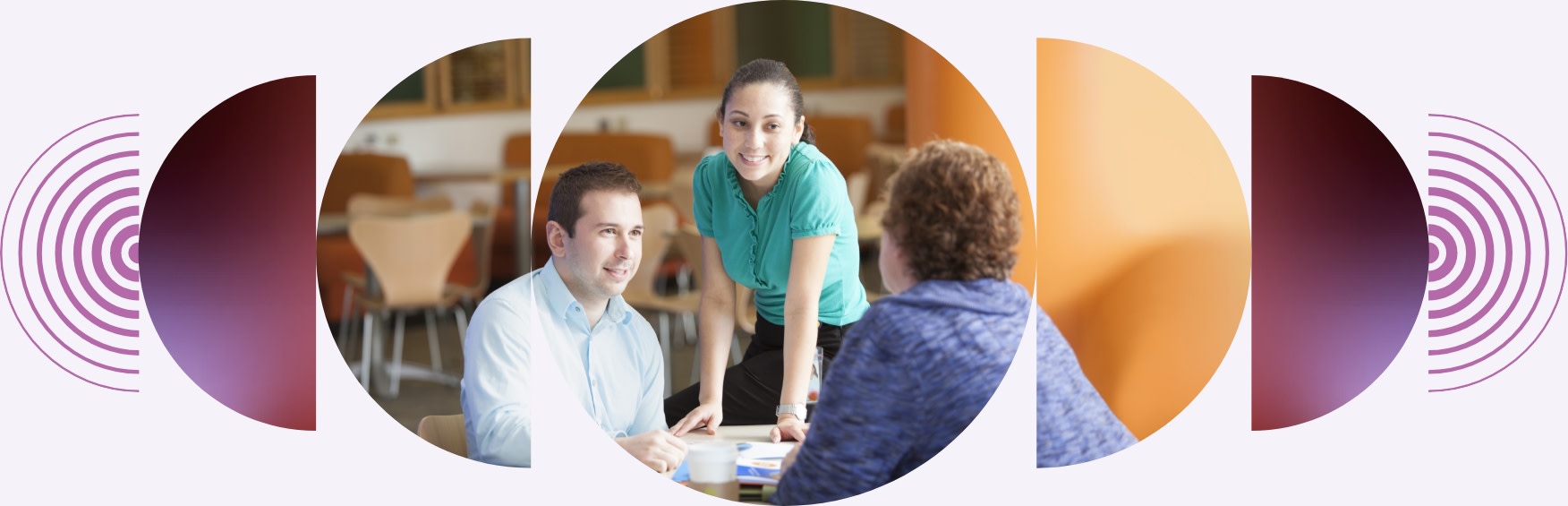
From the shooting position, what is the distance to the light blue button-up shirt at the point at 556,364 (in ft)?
8.15

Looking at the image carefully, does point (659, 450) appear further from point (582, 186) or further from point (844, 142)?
point (844, 142)

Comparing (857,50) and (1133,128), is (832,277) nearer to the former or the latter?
(1133,128)

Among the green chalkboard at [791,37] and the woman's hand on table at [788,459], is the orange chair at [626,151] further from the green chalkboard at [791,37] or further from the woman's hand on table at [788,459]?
the woman's hand on table at [788,459]

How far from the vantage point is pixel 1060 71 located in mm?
2666

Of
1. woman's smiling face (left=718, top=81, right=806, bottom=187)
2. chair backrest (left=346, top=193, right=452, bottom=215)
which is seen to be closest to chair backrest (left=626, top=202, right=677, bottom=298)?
chair backrest (left=346, top=193, right=452, bottom=215)

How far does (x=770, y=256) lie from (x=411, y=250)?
300cm

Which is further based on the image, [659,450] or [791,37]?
[791,37]

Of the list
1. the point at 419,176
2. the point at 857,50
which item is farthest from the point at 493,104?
the point at 857,50

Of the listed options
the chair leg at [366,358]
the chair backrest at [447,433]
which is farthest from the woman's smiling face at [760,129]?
the chair leg at [366,358]

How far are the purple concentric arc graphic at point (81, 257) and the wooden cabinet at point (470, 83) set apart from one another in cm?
578

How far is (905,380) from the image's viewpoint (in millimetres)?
2125

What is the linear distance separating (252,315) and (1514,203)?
253cm

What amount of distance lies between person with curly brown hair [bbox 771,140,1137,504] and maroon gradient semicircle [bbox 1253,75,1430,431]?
30.9 inches

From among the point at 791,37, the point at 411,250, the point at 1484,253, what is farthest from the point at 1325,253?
the point at 791,37
